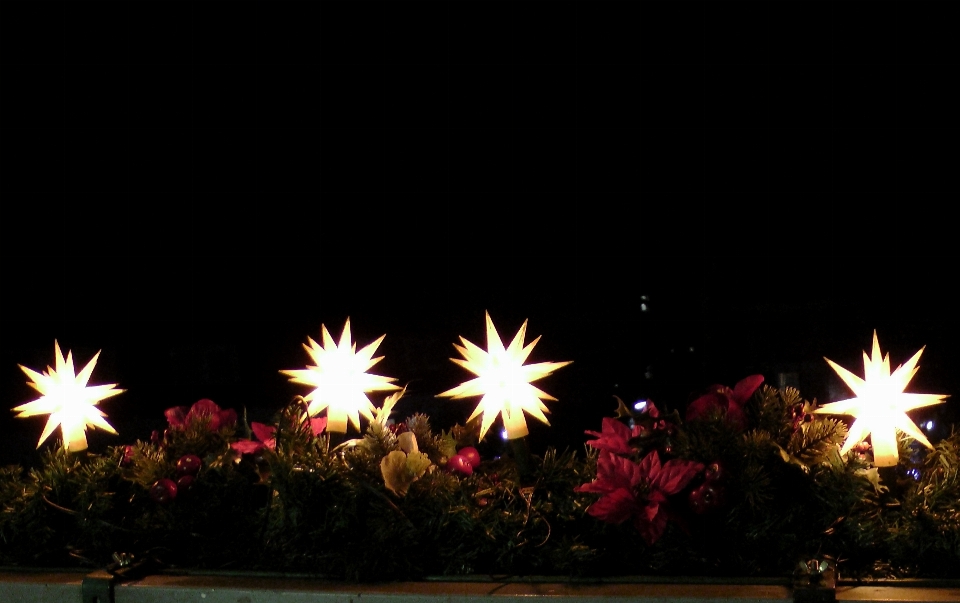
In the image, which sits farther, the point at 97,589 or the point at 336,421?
the point at 336,421

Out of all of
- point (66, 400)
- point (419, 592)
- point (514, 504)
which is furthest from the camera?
point (66, 400)

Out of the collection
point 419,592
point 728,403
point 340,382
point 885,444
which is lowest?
point 419,592

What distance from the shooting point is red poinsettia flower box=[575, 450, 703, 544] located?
989 mm

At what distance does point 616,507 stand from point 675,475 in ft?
0.30

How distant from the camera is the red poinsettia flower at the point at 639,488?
3.24 ft

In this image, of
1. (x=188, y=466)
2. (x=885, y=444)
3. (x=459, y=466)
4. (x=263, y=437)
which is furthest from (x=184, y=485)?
(x=885, y=444)

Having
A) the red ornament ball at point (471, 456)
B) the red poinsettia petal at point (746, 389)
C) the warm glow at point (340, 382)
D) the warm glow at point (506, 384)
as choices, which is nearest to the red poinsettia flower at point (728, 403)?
the red poinsettia petal at point (746, 389)

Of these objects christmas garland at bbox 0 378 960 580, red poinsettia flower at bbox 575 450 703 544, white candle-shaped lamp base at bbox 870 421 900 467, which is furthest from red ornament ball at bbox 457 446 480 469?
white candle-shaped lamp base at bbox 870 421 900 467

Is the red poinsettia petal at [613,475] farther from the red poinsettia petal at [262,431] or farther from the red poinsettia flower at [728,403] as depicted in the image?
the red poinsettia petal at [262,431]

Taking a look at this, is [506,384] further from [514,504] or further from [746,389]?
[746,389]

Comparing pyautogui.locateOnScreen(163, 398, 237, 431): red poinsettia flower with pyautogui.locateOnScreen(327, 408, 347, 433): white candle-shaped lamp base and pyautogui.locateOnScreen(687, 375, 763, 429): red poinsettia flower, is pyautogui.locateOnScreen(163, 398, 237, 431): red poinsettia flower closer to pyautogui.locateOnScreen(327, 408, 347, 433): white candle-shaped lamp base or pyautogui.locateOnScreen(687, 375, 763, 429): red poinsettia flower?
pyautogui.locateOnScreen(327, 408, 347, 433): white candle-shaped lamp base

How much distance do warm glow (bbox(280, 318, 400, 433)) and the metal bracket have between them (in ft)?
1.17

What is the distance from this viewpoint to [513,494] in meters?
1.10

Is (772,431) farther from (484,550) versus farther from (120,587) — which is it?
(120,587)
